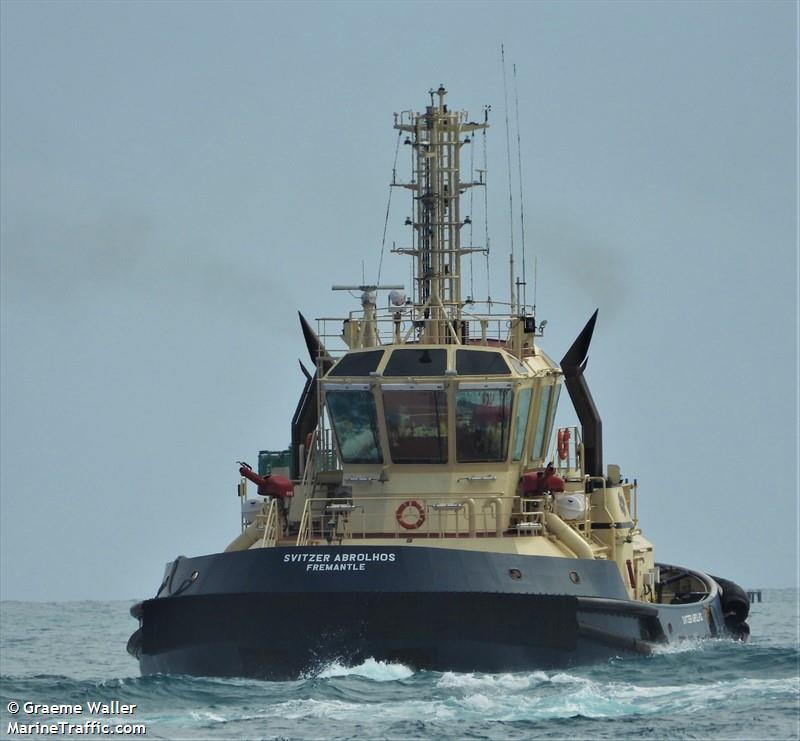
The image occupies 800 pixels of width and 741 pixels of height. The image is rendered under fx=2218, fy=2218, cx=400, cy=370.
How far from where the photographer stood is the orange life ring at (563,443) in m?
41.4

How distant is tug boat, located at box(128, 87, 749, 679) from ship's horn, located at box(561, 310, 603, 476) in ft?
0.12

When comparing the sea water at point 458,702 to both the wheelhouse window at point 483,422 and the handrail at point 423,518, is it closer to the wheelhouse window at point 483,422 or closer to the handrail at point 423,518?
the handrail at point 423,518

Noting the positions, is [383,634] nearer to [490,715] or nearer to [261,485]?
[490,715]

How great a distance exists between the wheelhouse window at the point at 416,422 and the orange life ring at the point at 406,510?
912mm

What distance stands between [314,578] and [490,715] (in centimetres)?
412

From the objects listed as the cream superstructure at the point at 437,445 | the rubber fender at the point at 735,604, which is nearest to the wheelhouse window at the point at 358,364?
the cream superstructure at the point at 437,445

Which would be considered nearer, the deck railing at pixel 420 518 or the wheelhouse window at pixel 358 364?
the deck railing at pixel 420 518

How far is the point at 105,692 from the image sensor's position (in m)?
33.1

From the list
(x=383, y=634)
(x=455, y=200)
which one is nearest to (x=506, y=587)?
(x=383, y=634)

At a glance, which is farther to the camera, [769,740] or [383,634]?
[383,634]

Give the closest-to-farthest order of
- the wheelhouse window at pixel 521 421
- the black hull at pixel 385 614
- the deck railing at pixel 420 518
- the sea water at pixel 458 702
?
the sea water at pixel 458 702 → the black hull at pixel 385 614 → the deck railing at pixel 420 518 → the wheelhouse window at pixel 521 421

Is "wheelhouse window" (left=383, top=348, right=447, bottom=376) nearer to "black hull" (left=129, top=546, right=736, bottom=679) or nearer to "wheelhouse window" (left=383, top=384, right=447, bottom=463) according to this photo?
"wheelhouse window" (left=383, top=384, right=447, bottom=463)

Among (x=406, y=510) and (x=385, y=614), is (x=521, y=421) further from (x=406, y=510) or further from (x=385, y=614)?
(x=385, y=614)

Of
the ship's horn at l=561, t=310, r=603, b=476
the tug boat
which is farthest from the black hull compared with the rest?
the ship's horn at l=561, t=310, r=603, b=476
